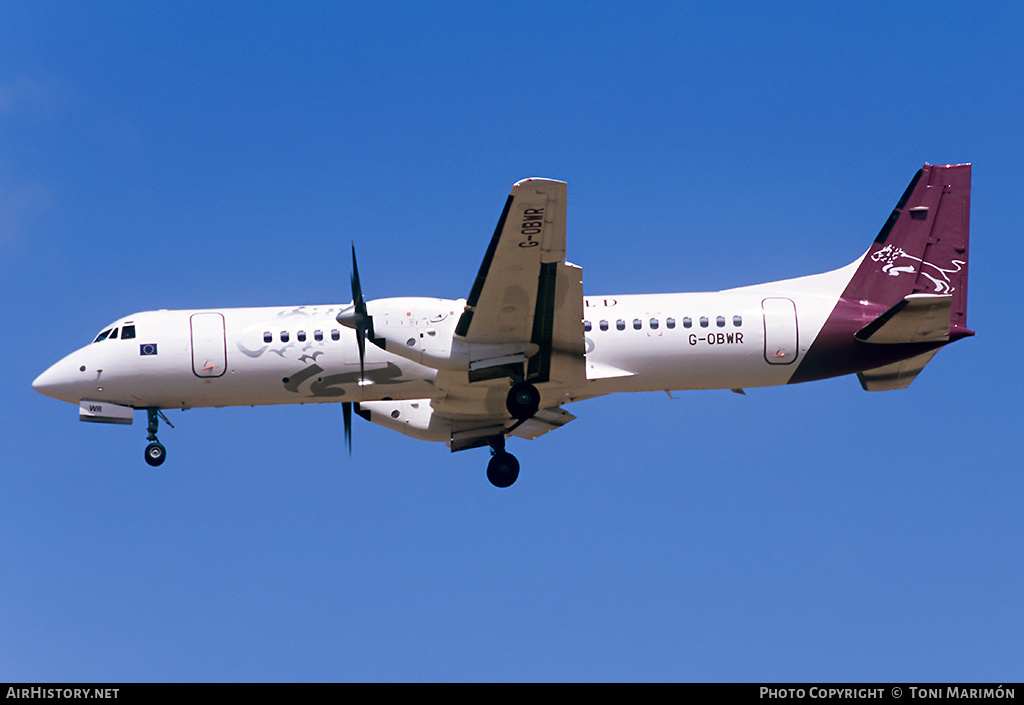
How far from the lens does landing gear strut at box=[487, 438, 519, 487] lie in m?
30.0

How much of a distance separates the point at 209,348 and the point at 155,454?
2.96 m

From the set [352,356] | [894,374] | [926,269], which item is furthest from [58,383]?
[926,269]

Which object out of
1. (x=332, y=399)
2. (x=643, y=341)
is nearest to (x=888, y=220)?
(x=643, y=341)

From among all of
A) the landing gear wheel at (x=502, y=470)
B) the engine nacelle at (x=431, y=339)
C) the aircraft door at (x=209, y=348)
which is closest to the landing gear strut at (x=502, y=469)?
the landing gear wheel at (x=502, y=470)

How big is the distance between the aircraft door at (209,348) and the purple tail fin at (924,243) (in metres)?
15.3

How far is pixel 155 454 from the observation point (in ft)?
93.1

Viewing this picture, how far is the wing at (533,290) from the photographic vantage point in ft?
76.7

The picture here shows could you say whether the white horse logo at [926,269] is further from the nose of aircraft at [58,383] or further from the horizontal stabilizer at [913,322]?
the nose of aircraft at [58,383]

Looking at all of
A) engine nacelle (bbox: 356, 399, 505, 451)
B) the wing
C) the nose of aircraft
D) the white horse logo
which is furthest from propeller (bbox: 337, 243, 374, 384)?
the white horse logo

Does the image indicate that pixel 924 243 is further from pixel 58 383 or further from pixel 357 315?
pixel 58 383
